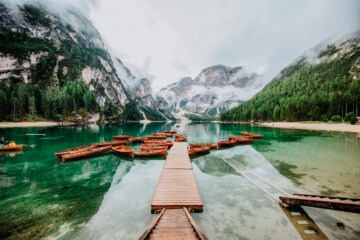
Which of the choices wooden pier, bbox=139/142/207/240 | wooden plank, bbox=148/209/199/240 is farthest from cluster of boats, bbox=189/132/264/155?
wooden plank, bbox=148/209/199/240

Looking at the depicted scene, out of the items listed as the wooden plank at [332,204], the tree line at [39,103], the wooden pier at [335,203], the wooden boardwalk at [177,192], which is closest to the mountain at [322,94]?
the wooden pier at [335,203]

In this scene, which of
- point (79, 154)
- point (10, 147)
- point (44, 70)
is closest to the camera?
point (79, 154)

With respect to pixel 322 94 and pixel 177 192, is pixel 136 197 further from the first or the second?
pixel 322 94

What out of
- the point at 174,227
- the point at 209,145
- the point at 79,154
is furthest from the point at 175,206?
the point at 209,145

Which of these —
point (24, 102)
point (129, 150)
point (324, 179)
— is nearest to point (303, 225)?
point (324, 179)

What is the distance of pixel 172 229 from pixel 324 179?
61.0 ft

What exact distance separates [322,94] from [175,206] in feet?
471

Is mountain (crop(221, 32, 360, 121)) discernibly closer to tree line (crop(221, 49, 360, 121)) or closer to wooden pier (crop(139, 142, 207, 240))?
tree line (crop(221, 49, 360, 121))

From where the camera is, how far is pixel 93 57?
642ft

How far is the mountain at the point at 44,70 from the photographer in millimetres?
104088

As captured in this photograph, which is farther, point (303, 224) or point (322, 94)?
point (322, 94)

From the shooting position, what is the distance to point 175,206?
9.80m

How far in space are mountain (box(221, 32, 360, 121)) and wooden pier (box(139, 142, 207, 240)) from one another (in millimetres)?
115290

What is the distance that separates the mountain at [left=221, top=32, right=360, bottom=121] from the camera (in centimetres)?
8895
